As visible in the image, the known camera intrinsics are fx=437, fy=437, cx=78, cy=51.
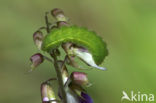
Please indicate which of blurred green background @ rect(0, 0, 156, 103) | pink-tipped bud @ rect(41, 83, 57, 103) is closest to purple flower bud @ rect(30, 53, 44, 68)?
pink-tipped bud @ rect(41, 83, 57, 103)

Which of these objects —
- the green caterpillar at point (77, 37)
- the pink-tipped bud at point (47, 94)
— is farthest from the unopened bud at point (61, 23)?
the pink-tipped bud at point (47, 94)

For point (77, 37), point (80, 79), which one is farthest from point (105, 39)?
point (77, 37)

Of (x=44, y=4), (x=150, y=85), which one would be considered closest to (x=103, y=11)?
(x=44, y=4)

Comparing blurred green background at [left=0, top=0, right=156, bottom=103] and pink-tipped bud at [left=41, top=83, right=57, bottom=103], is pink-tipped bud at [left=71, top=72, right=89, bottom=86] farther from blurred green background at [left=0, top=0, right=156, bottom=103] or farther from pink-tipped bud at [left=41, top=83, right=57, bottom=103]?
blurred green background at [left=0, top=0, right=156, bottom=103]

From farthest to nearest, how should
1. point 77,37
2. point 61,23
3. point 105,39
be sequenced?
point 105,39 < point 61,23 < point 77,37

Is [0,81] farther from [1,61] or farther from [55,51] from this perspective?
[55,51]

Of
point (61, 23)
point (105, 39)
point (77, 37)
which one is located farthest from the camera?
point (105, 39)

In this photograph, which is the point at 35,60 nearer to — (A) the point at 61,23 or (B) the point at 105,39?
(A) the point at 61,23
